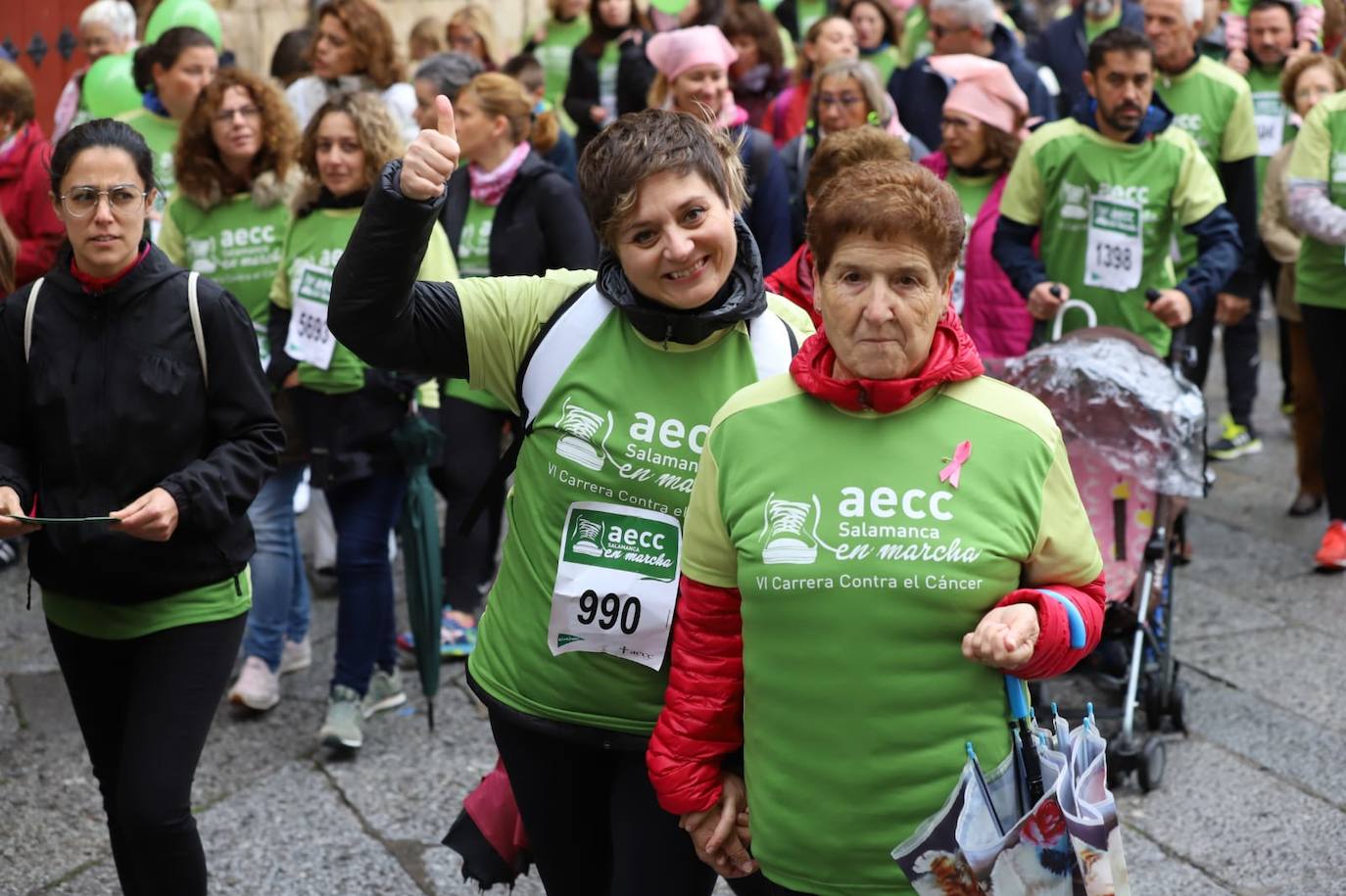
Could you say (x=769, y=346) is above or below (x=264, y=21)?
above

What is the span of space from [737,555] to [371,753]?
9.88ft

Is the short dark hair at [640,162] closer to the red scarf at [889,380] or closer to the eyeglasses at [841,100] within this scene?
the red scarf at [889,380]

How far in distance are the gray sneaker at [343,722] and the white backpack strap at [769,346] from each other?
8.93ft

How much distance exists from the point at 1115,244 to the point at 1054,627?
12.7 feet

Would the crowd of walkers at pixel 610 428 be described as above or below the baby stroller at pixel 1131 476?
above

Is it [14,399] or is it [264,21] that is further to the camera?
[264,21]

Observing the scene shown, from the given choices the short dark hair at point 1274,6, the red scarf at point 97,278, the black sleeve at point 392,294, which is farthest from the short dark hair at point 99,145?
the short dark hair at point 1274,6

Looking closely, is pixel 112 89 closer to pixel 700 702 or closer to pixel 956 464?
pixel 700 702

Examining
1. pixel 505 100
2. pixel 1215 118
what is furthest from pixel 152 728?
pixel 1215 118

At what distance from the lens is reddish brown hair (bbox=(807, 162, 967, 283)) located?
8.43 feet

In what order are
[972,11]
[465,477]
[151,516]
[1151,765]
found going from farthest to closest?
[972,11] < [465,477] < [1151,765] < [151,516]

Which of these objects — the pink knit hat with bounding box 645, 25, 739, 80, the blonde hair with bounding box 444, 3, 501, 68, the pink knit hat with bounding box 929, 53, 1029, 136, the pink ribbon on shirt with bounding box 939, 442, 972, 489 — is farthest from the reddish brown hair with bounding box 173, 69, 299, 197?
the blonde hair with bounding box 444, 3, 501, 68

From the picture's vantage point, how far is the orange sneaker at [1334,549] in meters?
6.97

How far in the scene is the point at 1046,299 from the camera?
5.91 metres
